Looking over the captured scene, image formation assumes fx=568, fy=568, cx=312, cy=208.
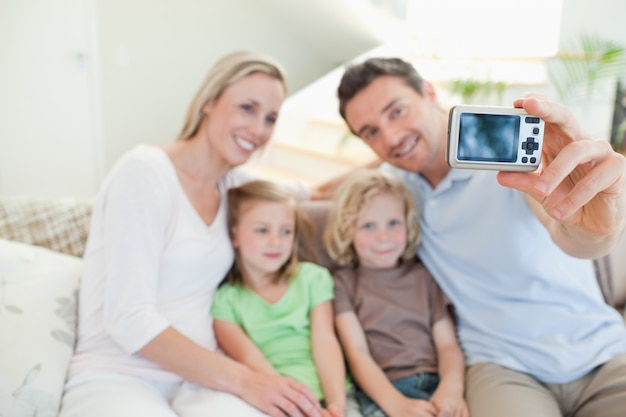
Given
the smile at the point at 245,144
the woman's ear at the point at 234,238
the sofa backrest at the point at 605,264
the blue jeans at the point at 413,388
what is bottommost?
the blue jeans at the point at 413,388

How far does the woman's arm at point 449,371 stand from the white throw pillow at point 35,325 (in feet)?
2.70

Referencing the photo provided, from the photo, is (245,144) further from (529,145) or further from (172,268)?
(529,145)

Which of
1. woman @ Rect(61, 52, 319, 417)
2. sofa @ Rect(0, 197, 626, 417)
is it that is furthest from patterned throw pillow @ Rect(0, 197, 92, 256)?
woman @ Rect(61, 52, 319, 417)

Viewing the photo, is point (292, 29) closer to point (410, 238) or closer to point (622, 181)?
point (410, 238)

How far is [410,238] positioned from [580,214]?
0.55 meters

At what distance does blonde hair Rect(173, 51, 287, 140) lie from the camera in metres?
1.41

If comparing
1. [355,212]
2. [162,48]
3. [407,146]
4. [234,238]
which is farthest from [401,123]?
[162,48]

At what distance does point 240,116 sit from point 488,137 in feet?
2.30

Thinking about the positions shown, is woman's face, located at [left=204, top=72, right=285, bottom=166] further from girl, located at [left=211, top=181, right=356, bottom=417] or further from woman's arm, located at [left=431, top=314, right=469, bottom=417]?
woman's arm, located at [left=431, top=314, right=469, bottom=417]

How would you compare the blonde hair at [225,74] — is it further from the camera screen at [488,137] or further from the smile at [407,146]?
the camera screen at [488,137]

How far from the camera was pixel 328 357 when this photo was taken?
1.36 metres

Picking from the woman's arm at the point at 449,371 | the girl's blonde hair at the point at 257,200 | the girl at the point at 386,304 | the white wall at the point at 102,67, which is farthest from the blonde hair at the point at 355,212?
the white wall at the point at 102,67

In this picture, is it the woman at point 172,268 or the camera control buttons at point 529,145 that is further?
the woman at point 172,268

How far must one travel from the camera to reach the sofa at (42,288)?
1149 mm
